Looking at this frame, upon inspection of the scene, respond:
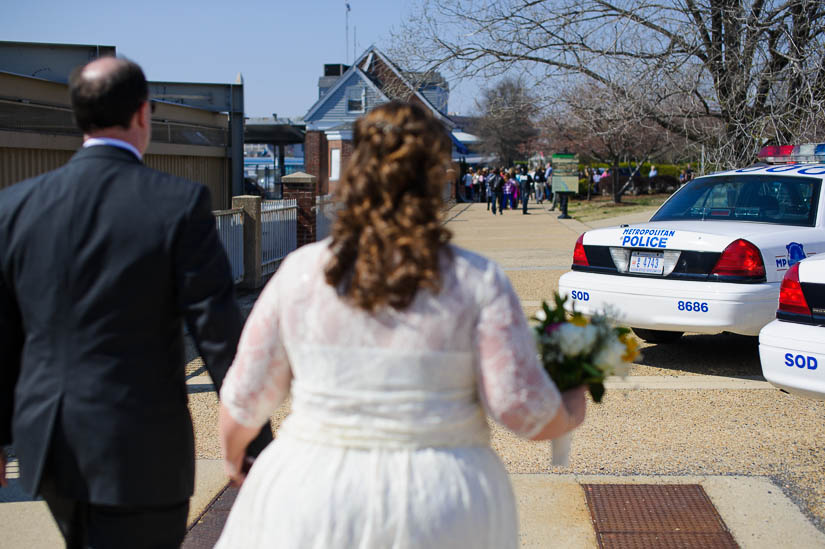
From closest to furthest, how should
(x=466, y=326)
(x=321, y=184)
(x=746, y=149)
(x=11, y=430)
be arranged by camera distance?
(x=466, y=326) < (x=11, y=430) < (x=746, y=149) < (x=321, y=184)

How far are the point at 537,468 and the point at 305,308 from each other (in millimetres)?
3406

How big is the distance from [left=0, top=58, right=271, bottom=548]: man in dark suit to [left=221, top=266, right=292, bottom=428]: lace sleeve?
314mm

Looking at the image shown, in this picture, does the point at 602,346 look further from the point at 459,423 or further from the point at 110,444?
the point at 110,444

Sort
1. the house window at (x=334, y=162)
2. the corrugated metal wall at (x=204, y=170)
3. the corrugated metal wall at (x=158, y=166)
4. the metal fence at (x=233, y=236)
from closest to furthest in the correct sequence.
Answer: the corrugated metal wall at (x=158, y=166) < the metal fence at (x=233, y=236) < the corrugated metal wall at (x=204, y=170) < the house window at (x=334, y=162)

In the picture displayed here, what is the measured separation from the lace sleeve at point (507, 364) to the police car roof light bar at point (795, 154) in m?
6.77

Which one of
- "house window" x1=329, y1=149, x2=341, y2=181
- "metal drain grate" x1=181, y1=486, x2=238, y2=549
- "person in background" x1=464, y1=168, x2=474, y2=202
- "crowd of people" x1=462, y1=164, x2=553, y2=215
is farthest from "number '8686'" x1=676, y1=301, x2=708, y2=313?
"house window" x1=329, y1=149, x2=341, y2=181

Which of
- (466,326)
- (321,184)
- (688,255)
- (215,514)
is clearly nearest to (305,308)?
(466,326)

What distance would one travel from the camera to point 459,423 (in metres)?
1.98

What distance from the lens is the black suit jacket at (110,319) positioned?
234cm

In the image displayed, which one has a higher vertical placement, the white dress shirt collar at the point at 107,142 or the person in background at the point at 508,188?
the white dress shirt collar at the point at 107,142

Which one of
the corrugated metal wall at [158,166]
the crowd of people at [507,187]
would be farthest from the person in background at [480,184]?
the corrugated metal wall at [158,166]

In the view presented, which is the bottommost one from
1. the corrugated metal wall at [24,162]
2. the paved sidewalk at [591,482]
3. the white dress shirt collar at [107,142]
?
the paved sidewalk at [591,482]

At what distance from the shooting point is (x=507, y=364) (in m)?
1.92

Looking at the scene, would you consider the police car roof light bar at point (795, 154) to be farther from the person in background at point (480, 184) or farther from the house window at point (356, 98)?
the house window at point (356, 98)
